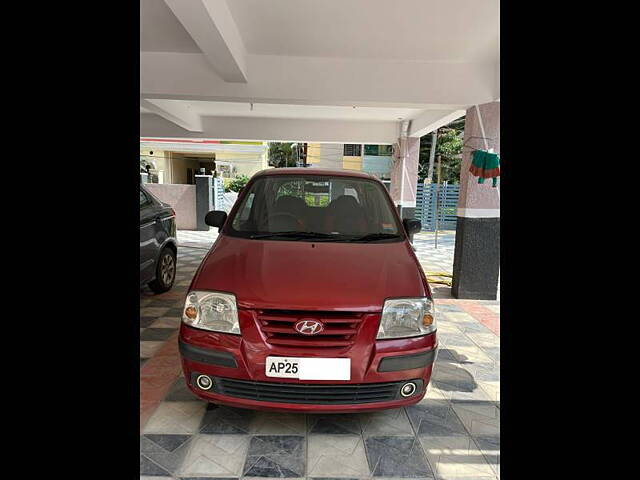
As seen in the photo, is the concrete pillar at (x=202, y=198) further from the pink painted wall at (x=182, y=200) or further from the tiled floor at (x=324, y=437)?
the tiled floor at (x=324, y=437)

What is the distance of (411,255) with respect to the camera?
2.44 meters

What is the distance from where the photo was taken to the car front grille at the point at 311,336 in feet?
6.08

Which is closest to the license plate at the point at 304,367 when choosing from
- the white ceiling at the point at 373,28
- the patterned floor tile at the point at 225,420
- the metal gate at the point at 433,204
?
the patterned floor tile at the point at 225,420

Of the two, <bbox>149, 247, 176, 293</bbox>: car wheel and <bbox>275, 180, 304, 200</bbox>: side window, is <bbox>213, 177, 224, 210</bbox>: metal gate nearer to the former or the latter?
<bbox>149, 247, 176, 293</bbox>: car wheel

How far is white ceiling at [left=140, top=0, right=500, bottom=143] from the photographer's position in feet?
10.7

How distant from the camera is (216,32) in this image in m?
3.19

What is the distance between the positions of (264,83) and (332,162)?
53.7ft

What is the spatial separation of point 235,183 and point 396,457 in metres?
17.5

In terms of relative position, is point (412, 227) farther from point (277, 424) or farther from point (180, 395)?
point (180, 395)

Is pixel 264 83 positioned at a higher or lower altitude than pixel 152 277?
higher

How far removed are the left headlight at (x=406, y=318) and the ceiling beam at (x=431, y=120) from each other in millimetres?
4460

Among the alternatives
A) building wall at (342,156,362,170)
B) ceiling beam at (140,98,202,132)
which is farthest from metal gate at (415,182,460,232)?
ceiling beam at (140,98,202,132)
